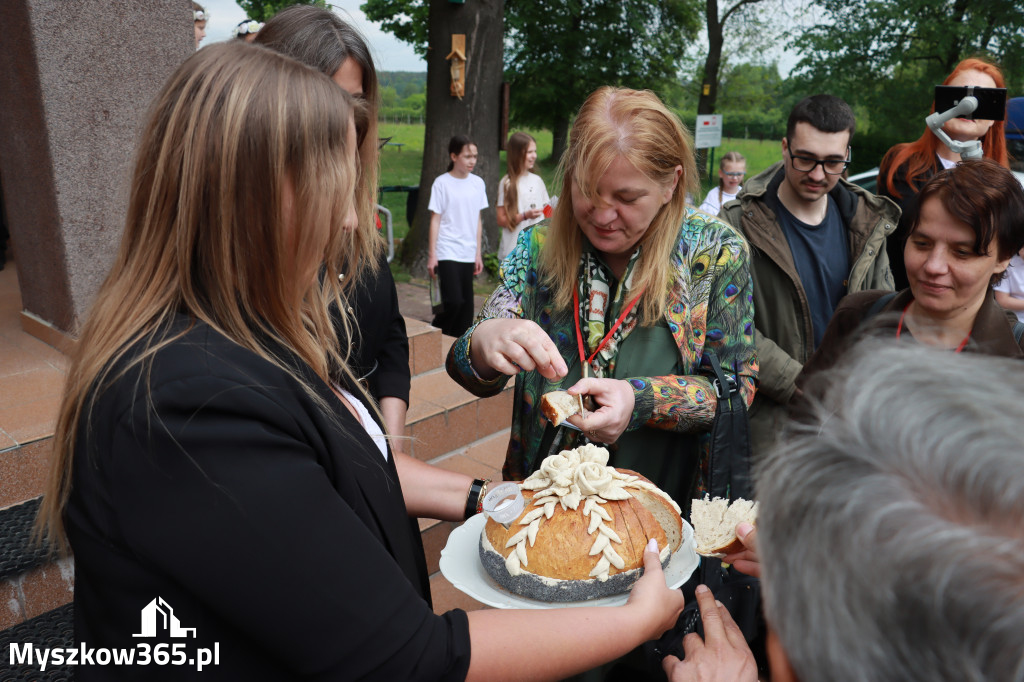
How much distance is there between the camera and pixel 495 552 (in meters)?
1.61

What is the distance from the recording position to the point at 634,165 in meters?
1.99

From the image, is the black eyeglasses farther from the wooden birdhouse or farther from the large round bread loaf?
the wooden birdhouse

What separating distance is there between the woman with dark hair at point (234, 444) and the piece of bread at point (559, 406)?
2.07ft

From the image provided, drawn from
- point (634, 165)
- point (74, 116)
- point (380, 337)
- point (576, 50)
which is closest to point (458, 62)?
point (74, 116)

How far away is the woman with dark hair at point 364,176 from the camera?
2213 mm

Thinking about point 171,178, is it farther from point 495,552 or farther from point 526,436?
point 526,436

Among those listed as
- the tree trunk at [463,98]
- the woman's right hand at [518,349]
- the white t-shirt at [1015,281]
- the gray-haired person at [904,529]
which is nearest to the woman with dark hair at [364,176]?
the woman's right hand at [518,349]

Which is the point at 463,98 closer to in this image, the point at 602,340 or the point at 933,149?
the point at 933,149

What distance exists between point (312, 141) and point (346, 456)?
49cm

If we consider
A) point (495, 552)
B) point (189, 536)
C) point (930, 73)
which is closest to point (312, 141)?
point (189, 536)

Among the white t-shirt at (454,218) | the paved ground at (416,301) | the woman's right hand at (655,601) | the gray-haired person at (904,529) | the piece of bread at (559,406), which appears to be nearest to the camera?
the gray-haired person at (904,529)

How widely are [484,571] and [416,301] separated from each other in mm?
7242

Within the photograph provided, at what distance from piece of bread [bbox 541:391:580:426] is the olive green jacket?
4.66 ft

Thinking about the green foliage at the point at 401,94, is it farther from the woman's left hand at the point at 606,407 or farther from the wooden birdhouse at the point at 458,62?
the woman's left hand at the point at 606,407
